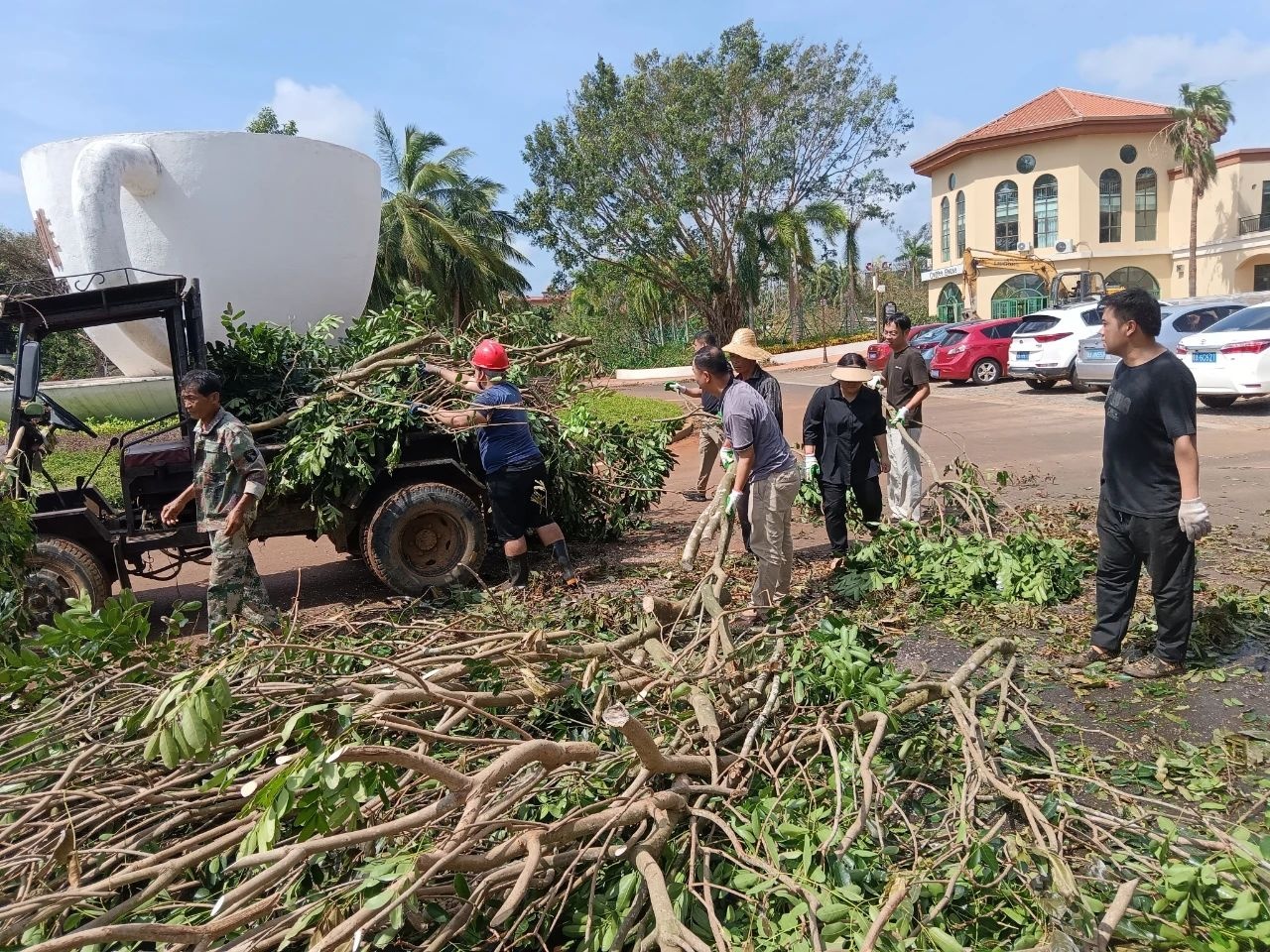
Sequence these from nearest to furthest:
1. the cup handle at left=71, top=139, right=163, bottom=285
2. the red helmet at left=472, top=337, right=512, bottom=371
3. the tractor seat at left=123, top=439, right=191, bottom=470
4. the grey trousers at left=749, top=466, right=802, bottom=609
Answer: the grey trousers at left=749, top=466, right=802, bottom=609
the tractor seat at left=123, top=439, right=191, bottom=470
the red helmet at left=472, top=337, right=512, bottom=371
the cup handle at left=71, top=139, right=163, bottom=285

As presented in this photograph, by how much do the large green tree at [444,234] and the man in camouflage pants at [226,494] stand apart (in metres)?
17.1

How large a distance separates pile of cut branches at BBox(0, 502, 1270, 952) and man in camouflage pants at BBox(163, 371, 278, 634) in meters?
1.63

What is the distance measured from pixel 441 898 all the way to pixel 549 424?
5002mm

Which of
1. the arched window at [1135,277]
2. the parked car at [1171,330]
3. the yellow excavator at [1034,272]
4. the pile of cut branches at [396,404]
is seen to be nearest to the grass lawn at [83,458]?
the pile of cut branches at [396,404]

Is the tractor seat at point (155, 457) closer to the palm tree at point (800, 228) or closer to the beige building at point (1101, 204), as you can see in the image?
the palm tree at point (800, 228)

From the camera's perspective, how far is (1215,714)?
3.88 m

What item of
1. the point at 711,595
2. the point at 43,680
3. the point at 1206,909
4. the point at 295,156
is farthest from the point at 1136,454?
the point at 295,156

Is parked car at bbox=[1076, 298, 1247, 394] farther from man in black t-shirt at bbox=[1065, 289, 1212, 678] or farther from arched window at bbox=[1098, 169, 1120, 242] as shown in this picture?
arched window at bbox=[1098, 169, 1120, 242]

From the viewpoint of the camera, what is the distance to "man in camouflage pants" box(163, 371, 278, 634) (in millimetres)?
5016

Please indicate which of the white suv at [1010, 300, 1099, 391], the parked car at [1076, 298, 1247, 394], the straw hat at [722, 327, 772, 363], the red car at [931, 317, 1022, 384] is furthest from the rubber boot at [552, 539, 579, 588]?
the red car at [931, 317, 1022, 384]

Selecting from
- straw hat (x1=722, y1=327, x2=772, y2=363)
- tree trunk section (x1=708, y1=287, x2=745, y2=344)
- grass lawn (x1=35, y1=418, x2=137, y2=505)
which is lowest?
grass lawn (x1=35, y1=418, x2=137, y2=505)

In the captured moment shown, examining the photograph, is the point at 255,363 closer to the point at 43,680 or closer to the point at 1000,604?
the point at 43,680

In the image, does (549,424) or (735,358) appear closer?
(735,358)

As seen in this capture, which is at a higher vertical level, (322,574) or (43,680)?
(43,680)
